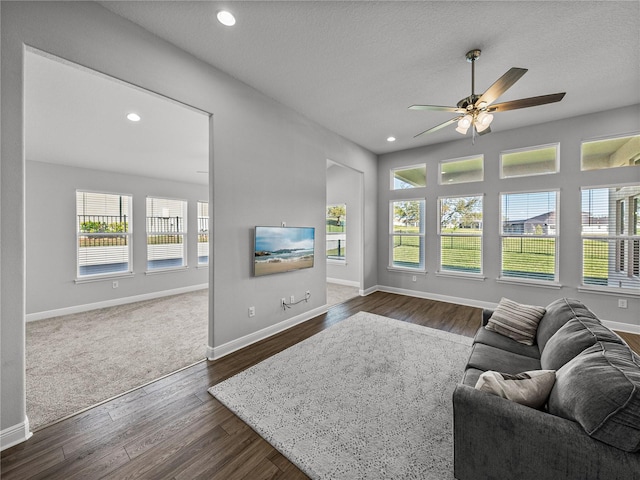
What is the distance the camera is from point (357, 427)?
1898mm

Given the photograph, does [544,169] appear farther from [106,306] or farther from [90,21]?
[106,306]

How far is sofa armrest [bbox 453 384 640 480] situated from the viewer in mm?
1067

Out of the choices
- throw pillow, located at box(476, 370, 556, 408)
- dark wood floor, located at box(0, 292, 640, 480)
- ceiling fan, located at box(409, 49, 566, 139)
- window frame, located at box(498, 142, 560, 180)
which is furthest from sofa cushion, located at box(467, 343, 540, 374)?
window frame, located at box(498, 142, 560, 180)

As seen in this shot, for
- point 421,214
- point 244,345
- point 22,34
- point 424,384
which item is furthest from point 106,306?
point 421,214

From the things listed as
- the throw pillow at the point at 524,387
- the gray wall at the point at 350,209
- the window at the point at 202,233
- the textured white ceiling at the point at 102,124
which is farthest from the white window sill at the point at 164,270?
the throw pillow at the point at 524,387

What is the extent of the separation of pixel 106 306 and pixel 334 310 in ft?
14.7

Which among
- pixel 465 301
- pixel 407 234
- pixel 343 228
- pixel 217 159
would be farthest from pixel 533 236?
pixel 217 159

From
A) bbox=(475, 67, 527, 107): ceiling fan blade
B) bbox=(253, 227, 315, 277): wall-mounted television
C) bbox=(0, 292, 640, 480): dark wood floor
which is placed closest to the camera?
bbox=(0, 292, 640, 480): dark wood floor

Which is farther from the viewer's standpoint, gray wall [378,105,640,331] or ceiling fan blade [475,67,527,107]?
gray wall [378,105,640,331]

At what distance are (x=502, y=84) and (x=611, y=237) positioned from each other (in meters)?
3.51

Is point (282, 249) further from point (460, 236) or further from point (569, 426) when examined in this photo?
point (460, 236)

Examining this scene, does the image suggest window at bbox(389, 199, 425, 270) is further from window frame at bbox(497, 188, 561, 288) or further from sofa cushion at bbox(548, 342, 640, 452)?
sofa cushion at bbox(548, 342, 640, 452)

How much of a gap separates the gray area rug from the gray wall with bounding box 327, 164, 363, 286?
3414 mm

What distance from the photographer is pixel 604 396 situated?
43.0 inches
